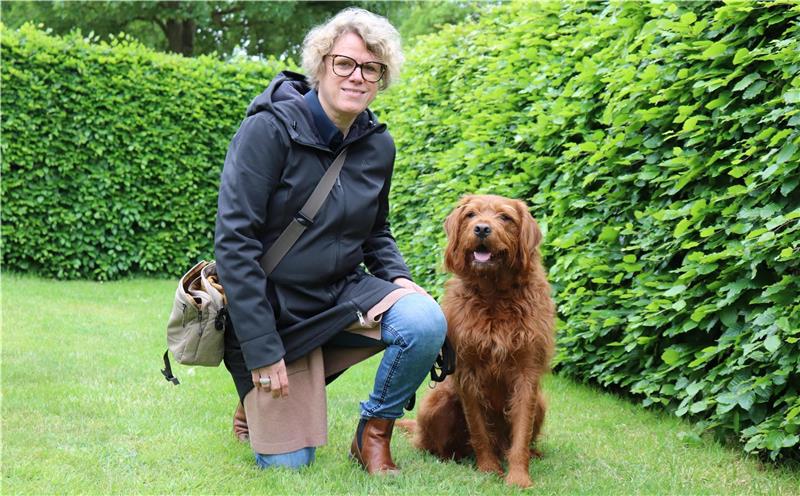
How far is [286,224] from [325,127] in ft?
1.65

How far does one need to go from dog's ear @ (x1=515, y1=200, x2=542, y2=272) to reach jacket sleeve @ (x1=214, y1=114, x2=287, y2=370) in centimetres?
118

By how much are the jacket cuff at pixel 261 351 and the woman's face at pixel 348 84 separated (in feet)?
3.63

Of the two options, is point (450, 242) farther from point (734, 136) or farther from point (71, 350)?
point (71, 350)

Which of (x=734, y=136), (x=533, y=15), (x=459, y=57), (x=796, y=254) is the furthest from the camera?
(x=459, y=57)

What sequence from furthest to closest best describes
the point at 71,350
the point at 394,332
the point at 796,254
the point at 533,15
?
the point at 71,350
the point at 533,15
the point at 394,332
the point at 796,254

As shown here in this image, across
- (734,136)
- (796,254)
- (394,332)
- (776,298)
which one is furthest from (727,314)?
(394,332)

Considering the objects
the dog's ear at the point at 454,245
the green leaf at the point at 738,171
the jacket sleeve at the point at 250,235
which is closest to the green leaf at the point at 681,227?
the green leaf at the point at 738,171

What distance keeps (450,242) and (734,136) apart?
1483 mm

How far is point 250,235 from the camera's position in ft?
11.1

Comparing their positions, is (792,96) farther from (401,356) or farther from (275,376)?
(275,376)

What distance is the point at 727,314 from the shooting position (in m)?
3.77

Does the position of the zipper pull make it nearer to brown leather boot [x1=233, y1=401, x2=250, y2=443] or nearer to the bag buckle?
the bag buckle

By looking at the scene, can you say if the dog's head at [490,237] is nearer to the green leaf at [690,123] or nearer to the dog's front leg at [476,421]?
the dog's front leg at [476,421]

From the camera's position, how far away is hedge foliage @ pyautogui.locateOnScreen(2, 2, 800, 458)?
11.6ft
